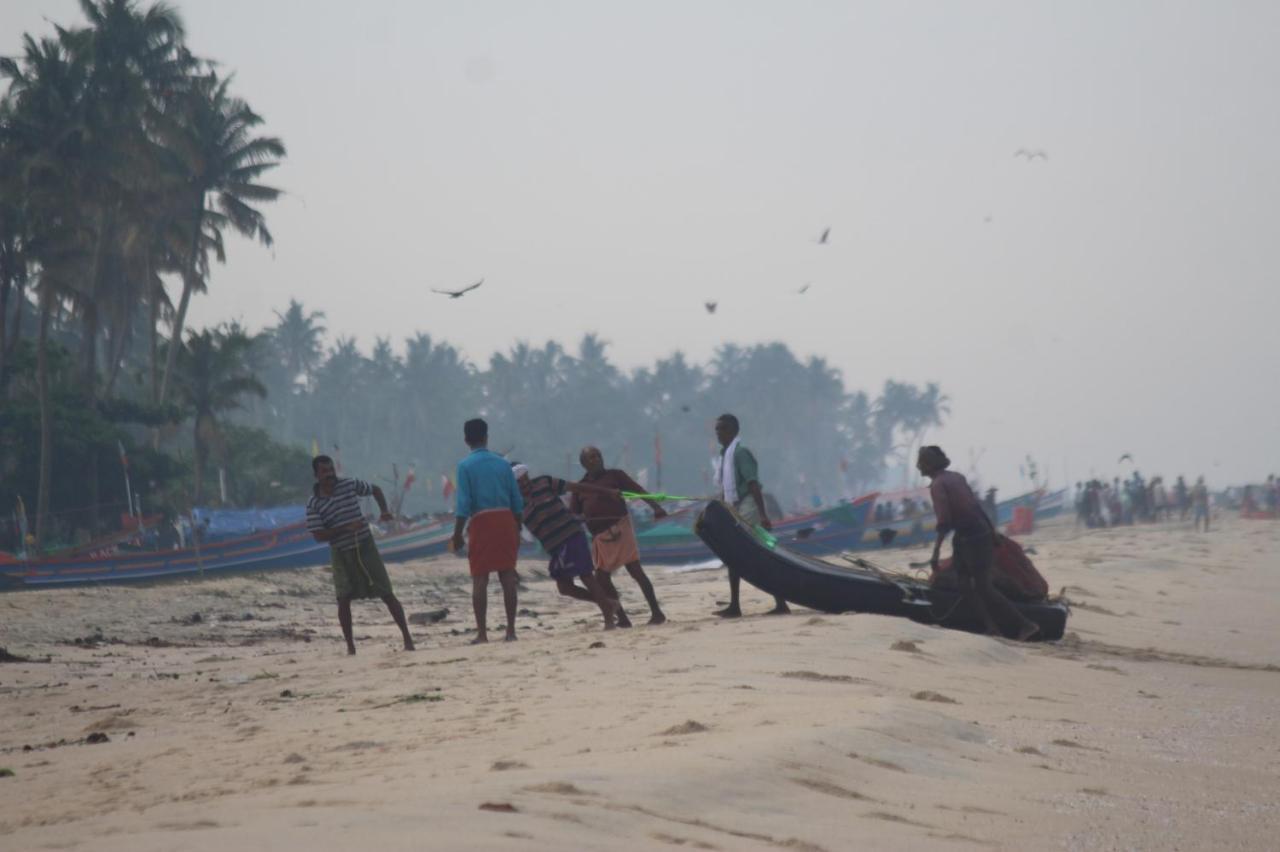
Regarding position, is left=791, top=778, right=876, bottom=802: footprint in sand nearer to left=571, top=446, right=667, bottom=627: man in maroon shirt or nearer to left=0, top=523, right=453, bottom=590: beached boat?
left=571, top=446, right=667, bottom=627: man in maroon shirt

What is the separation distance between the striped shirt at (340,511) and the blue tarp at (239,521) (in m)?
23.4

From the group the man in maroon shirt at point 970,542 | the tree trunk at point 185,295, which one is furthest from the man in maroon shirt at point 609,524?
the tree trunk at point 185,295

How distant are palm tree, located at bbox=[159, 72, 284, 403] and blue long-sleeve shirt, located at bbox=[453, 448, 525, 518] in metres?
32.8

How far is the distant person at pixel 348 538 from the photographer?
10.3 meters

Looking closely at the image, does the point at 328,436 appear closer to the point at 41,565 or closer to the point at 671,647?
the point at 41,565

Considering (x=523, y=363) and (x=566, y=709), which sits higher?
(x=523, y=363)

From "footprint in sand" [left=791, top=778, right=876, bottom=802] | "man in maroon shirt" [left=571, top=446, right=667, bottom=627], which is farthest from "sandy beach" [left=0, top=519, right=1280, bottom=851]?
"man in maroon shirt" [left=571, top=446, right=667, bottom=627]

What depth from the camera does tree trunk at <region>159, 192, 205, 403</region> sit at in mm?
39688

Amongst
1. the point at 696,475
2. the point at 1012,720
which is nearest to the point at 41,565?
the point at 1012,720

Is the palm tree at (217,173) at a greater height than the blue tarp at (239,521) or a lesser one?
greater

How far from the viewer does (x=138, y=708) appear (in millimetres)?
7137

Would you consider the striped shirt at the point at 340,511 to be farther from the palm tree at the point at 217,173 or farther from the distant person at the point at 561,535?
the palm tree at the point at 217,173

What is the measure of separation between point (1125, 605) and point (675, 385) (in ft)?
351

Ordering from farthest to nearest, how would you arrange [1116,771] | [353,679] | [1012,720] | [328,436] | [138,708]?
[328,436] → [353,679] → [138,708] → [1012,720] → [1116,771]
